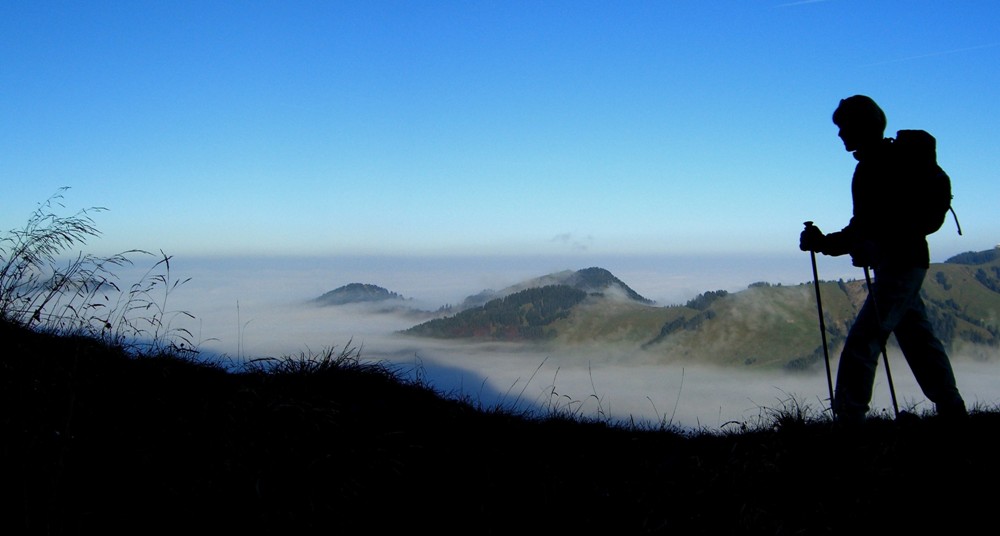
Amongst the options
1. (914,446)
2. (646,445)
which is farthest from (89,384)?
(914,446)

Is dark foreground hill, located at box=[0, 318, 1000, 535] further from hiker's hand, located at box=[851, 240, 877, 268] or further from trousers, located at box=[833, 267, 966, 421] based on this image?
hiker's hand, located at box=[851, 240, 877, 268]

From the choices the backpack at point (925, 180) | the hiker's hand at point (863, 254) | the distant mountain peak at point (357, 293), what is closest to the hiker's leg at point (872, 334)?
the hiker's hand at point (863, 254)

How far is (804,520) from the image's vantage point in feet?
11.1

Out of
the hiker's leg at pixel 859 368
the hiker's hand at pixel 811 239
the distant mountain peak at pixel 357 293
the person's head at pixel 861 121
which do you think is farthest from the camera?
the distant mountain peak at pixel 357 293

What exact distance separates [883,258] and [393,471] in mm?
4190

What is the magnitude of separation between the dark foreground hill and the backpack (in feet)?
5.30

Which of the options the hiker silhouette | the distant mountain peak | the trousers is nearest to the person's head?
the hiker silhouette

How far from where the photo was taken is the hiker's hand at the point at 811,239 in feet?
18.5

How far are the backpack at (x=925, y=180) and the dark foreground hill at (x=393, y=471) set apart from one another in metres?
1.62

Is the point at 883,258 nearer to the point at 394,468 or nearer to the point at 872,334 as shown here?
the point at 872,334

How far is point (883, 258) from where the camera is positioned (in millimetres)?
5297

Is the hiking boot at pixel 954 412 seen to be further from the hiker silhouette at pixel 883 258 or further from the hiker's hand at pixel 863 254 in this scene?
the hiker's hand at pixel 863 254

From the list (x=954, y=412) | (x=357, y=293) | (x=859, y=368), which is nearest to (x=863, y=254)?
(x=859, y=368)

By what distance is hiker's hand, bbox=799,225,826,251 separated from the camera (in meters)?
5.65
